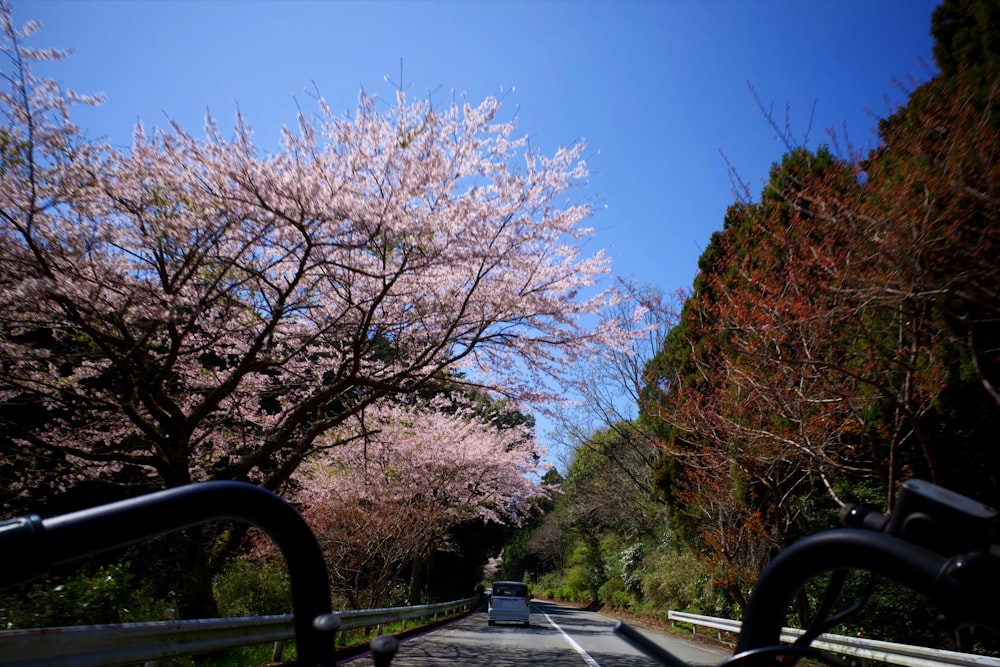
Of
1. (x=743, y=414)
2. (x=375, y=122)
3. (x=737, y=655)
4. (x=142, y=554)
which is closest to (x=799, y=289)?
(x=743, y=414)

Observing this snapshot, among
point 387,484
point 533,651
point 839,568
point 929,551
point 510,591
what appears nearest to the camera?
point 929,551

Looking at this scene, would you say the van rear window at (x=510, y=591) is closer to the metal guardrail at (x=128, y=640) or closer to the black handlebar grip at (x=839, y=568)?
the metal guardrail at (x=128, y=640)

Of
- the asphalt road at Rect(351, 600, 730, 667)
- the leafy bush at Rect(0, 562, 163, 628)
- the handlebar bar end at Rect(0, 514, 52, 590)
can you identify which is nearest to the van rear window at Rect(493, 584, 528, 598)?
the asphalt road at Rect(351, 600, 730, 667)

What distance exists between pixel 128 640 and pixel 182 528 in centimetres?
572

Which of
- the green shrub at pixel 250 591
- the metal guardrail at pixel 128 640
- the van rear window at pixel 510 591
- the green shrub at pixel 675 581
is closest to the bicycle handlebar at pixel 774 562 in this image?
the metal guardrail at pixel 128 640

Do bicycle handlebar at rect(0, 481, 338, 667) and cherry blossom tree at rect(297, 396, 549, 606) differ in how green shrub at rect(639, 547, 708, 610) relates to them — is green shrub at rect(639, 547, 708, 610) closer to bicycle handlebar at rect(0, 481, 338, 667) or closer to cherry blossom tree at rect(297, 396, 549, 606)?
cherry blossom tree at rect(297, 396, 549, 606)

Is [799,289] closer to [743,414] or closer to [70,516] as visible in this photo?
[743,414]

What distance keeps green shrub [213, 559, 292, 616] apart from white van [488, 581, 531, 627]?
37.2 feet

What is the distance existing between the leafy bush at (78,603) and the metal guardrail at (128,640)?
1.16 meters

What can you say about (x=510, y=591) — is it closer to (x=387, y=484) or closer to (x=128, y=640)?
(x=387, y=484)

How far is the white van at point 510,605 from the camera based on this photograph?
23.8 meters

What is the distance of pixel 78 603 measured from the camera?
21.5 feet

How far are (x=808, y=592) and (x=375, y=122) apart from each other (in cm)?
1315

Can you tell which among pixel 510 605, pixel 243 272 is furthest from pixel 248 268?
pixel 510 605
